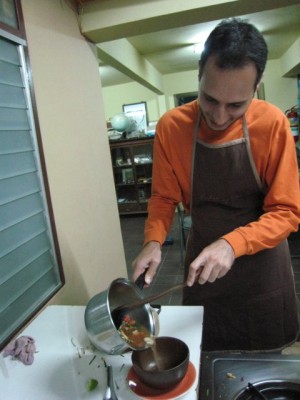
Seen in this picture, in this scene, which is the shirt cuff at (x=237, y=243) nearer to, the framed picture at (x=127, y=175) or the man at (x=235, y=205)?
the man at (x=235, y=205)

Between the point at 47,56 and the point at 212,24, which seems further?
the point at 212,24

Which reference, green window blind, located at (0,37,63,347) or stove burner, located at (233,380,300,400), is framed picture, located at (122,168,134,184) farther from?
stove burner, located at (233,380,300,400)

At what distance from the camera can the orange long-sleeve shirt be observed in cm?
102

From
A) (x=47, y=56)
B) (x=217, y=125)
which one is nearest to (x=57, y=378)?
(x=217, y=125)

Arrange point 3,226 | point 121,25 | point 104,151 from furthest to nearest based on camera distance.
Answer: point 104,151
point 121,25
point 3,226

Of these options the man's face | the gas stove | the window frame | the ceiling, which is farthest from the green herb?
the ceiling

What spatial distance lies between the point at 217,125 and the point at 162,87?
217 inches

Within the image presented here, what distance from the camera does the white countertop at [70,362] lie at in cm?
83

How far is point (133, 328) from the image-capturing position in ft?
2.96

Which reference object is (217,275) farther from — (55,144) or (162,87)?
(162,87)

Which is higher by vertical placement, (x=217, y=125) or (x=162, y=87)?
(x=162, y=87)

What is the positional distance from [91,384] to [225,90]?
0.85 meters

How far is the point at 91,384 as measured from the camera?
83cm

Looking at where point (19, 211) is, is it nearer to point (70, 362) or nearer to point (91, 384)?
point (70, 362)
